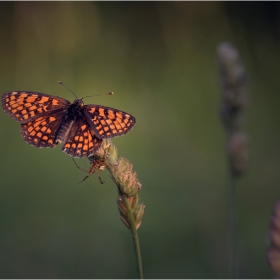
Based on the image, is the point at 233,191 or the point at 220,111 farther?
the point at 220,111

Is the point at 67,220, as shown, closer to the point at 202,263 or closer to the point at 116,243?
the point at 116,243

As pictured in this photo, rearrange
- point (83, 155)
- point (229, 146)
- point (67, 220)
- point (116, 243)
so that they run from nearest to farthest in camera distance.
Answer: point (83, 155)
point (229, 146)
point (116, 243)
point (67, 220)

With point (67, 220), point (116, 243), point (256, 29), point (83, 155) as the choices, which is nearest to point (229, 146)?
point (83, 155)

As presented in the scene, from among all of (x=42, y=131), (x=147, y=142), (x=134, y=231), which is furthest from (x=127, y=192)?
(x=147, y=142)

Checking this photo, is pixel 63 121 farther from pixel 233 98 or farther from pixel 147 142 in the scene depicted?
pixel 147 142

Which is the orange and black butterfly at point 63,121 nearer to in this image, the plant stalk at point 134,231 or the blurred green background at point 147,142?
the plant stalk at point 134,231

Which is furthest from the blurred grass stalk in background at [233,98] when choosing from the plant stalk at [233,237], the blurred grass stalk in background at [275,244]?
the blurred grass stalk in background at [275,244]

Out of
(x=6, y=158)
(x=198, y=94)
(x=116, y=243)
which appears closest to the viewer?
(x=116, y=243)
